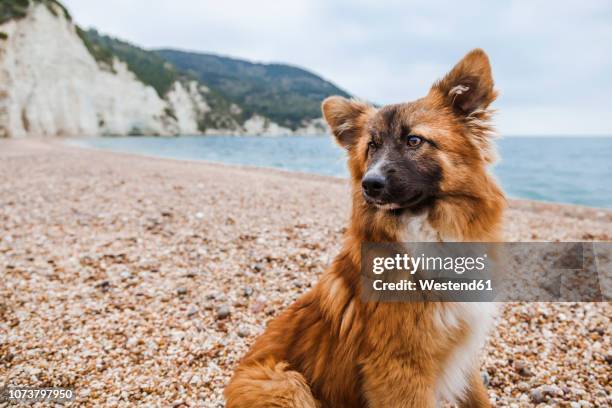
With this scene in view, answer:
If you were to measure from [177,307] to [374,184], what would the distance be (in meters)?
2.71

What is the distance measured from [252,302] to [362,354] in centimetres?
207

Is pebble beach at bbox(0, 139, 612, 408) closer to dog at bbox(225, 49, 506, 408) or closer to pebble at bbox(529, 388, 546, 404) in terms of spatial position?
pebble at bbox(529, 388, 546, 404)

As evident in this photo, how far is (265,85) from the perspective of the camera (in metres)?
134

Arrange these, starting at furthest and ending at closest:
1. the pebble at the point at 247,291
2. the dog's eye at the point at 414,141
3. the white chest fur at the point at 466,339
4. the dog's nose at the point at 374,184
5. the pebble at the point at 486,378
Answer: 1. the pebble at the point at 247,291
2. the pebble at the point at 486,378
3. the dog's eye at the point at 414,141
4. the dog's nose at the point at 374,184
5. the white chest fur at the point at 466,339

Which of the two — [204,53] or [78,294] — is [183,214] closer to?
[78,294]

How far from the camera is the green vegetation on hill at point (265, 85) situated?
3979 inches

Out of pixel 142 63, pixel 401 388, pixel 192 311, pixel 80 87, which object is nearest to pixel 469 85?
pixel 401 388

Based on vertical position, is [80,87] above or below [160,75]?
below

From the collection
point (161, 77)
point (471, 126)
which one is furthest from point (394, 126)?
point (161, 77)

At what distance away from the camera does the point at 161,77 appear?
7081 centimetres

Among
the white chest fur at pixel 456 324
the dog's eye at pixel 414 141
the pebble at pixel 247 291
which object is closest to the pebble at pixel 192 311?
the pebble at pixel 247 291

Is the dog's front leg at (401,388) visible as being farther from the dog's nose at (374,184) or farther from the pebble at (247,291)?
the pebble at (247,291)

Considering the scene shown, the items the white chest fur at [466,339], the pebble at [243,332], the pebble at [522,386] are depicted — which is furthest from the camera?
the pebble at [243,332]

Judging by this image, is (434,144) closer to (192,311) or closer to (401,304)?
(401,304)
